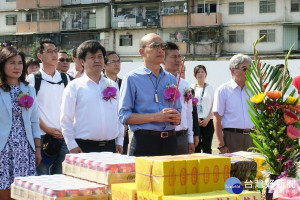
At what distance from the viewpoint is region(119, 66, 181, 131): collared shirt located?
5734 mm

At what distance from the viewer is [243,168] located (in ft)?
15.0

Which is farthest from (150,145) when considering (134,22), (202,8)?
(134,22)

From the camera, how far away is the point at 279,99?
4.31m

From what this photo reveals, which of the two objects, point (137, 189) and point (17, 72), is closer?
point (137, 189)

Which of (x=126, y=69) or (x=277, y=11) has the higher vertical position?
(x=277, y=11)

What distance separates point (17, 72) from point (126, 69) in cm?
2104

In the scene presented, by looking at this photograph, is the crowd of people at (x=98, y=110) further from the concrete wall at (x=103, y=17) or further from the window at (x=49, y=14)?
the window at (x=49, y=14)

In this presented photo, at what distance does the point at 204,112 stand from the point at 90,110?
4.90 m

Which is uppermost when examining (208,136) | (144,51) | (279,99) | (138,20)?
(138,20)

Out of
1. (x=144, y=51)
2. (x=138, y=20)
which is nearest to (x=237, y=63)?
(x=144, y=51)

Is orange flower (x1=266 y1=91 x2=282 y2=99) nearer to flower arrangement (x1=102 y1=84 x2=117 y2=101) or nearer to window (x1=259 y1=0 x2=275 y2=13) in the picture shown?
flower arrangement (x1=102 y1=84 x2=117 y2=101)

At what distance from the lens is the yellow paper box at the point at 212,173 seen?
4027 mm

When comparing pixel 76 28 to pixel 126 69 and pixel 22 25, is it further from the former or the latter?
pixel 126 69

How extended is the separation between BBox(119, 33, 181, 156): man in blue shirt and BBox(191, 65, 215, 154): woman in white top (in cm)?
502
